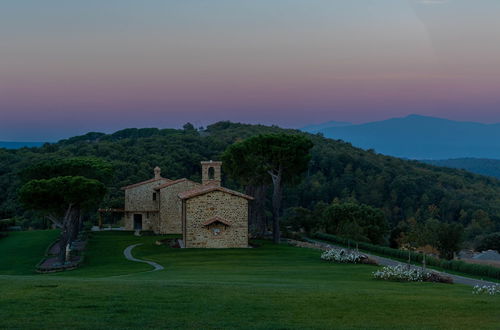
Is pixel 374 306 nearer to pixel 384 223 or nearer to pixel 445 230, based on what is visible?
pixel 445 230

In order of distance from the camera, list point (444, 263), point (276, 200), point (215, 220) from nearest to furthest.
→ point (444, 263), point (215, 220), point (276, 200)

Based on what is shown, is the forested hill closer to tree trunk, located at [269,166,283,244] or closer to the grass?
the grass

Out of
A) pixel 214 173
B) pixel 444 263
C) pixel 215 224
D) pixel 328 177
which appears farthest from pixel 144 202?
pixel 328 177

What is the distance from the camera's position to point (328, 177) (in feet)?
328

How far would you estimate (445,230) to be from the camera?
3888 cm

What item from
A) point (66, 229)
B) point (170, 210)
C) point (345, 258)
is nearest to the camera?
point (345, 258)

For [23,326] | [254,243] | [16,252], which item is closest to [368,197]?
[254,243]

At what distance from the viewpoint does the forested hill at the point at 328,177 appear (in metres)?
77.9

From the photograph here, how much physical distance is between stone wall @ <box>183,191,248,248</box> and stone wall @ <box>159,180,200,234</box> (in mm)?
10437

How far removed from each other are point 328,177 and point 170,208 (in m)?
52.1

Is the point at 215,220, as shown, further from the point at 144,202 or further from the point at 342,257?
the point at 144,202

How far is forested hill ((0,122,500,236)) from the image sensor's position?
7788 centimetres

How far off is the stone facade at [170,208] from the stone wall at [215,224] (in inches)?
403

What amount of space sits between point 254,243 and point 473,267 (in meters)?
17.8
